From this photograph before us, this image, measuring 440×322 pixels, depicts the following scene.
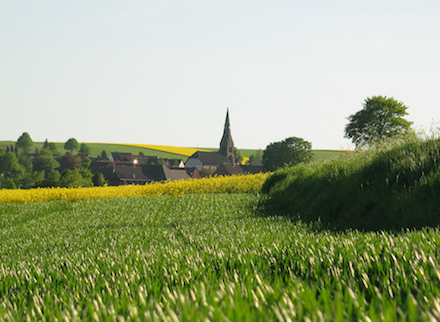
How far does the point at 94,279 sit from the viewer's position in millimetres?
4117

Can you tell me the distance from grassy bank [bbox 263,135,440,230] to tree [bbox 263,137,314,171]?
6263 cm

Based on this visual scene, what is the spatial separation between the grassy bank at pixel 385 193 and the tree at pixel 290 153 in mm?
62632

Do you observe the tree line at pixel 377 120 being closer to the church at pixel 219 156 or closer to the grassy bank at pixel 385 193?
the grassy bank at pixel 385 193

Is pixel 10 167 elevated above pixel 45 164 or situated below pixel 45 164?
below

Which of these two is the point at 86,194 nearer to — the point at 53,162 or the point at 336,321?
the point at 336,321

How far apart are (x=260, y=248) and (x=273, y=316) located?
302 centimetres

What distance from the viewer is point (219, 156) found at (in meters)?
155

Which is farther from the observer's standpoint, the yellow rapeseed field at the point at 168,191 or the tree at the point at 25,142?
the tree at the point at 25,142

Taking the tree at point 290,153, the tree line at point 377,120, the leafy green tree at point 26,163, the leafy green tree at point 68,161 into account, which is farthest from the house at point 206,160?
the tree line at point 377,120

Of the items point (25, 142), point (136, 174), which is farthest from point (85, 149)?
point (136, 174)

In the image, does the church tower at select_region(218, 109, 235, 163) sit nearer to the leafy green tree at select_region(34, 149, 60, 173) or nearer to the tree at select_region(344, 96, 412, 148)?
the leafy green tree at select_region(34, 149, 60, 173)

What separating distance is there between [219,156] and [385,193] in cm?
14590

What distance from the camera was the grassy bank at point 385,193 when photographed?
8.01m

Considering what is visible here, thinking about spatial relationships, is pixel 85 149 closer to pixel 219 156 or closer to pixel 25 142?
pixel 25 142
